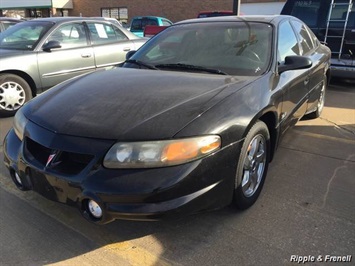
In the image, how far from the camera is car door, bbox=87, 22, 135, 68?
6.28 metres

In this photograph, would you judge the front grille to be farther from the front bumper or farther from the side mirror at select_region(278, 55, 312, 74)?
the side mirror at select_region(278, 55, 312, 74)

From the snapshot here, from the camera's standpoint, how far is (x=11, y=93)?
5320 millimetres

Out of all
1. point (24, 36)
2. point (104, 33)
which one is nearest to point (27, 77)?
point (24, 36)

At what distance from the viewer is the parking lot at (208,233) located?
2271 mm

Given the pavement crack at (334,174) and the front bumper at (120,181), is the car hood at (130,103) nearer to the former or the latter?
the front bumper at (120,181)

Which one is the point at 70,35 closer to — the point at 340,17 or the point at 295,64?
the point at 295,64

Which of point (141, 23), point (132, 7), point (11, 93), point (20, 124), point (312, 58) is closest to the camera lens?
point (20, 124)

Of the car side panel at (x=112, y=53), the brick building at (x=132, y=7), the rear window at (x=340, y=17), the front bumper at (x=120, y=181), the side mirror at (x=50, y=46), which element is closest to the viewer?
the front bumper at (x=120, y=181)

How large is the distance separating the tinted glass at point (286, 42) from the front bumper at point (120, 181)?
58.9 inches

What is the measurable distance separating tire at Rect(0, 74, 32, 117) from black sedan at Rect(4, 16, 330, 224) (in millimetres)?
2687

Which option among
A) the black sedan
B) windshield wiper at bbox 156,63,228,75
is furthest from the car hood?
windshield wiper at bbox 156,63,228,75

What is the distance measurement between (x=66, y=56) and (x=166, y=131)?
429 cm

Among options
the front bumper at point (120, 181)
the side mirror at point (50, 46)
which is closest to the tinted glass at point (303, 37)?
the front bumper at point (120, 181)

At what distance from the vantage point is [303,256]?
227 centimetres
